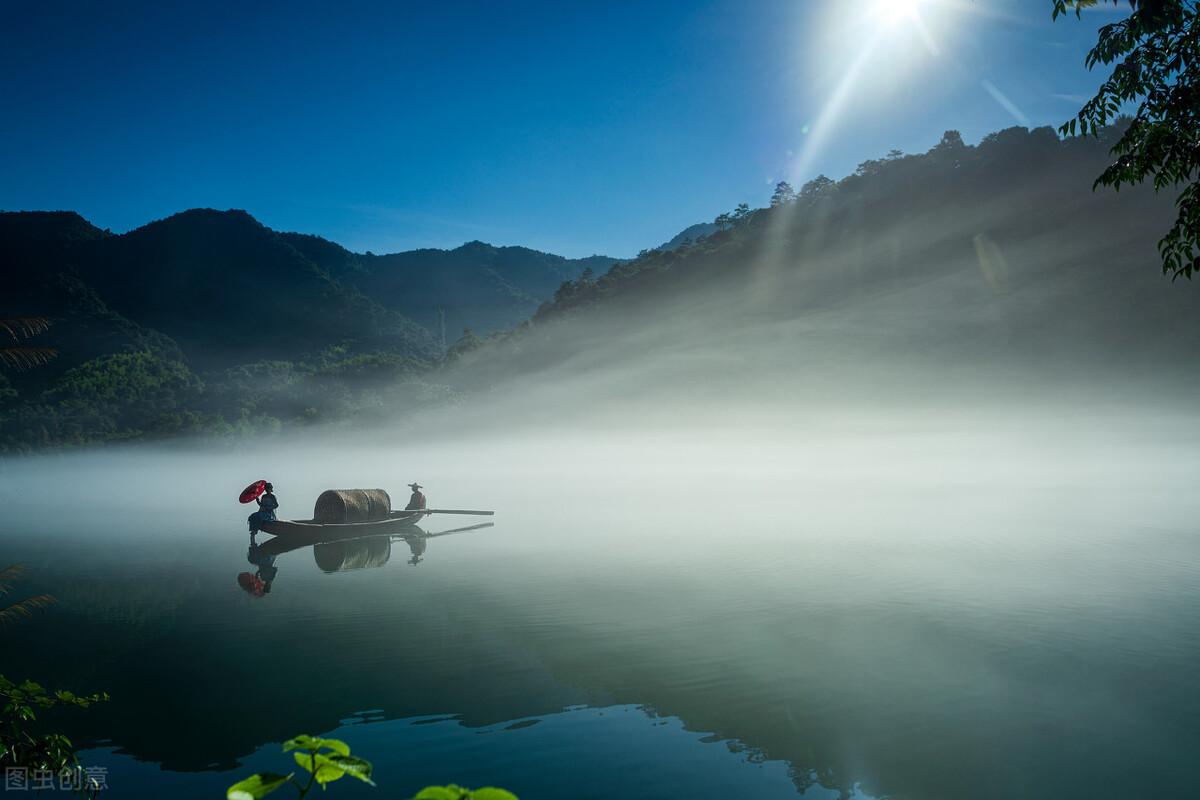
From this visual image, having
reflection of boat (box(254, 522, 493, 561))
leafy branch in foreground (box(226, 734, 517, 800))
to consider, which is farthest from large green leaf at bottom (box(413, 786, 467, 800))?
reflection of boat (box(254, 522, 493, 561))

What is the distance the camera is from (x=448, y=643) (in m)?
17.0

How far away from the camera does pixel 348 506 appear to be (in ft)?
110

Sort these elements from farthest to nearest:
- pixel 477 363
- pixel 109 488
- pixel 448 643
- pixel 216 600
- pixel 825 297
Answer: pixel 825 297, pixel 477 363, pixel 109 488, pixel 216 600, pixel 448 643

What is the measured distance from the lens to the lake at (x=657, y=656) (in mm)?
10609

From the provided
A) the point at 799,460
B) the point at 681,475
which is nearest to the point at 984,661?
the point at 681,475

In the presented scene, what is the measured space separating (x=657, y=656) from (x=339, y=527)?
2081 cm

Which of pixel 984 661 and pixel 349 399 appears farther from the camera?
pixel 349 399

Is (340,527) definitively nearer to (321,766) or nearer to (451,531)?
(451,531)

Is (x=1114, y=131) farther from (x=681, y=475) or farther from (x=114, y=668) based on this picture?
(x=114, y=668)

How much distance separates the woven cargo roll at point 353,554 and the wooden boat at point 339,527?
85 centimetres

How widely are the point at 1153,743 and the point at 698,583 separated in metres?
14.4

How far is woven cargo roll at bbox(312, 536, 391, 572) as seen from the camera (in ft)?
97.8

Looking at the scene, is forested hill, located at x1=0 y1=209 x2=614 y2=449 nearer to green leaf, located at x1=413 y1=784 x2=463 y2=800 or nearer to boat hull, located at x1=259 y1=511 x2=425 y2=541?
boat hull, located at x1=259 y1=511 x2=425 y2=541

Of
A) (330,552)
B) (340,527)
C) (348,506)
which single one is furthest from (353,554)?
(348,506)
